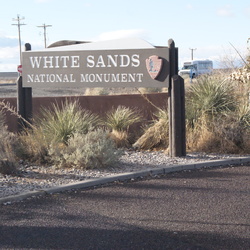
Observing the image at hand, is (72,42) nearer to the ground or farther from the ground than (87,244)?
farther from the ground

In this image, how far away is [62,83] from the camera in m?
12.9

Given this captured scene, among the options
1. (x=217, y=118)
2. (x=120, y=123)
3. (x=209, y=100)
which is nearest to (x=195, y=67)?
(x=120, y=123)

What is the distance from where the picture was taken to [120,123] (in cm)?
1395

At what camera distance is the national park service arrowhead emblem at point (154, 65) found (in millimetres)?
11561

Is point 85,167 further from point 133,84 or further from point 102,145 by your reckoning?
point 133,84

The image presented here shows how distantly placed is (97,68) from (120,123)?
206 centimetres

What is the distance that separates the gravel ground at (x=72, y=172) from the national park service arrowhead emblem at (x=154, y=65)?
1838 millimetres

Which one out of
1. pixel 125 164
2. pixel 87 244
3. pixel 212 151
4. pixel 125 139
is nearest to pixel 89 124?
pixel 125 139

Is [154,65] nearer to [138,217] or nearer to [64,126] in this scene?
[64,126]

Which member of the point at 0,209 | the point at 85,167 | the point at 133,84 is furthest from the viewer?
the point at 133,84

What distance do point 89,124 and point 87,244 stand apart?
688 centimetres

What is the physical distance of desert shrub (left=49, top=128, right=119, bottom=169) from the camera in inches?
400

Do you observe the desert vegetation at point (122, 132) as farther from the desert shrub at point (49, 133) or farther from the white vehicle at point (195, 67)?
the white vehicle at point (195, 67)

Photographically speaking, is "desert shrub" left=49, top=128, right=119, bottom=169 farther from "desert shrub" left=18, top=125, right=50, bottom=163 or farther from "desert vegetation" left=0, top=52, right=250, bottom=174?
"desert shrub" left=18, top=125, right=50, bottom=163
